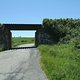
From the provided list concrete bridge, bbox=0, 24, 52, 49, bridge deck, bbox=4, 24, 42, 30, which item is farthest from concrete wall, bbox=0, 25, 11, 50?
bridge deck, bbox=4, 24, 42, 30

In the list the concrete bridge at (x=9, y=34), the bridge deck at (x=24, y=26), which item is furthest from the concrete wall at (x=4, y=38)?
the bridge deck at (x=24, y=26)

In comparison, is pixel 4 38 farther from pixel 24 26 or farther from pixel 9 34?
pixel 24 26

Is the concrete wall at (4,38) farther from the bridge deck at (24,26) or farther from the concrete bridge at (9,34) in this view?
the bridge deck at (24,26)

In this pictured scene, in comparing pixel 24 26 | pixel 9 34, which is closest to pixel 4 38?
pixel 9 34

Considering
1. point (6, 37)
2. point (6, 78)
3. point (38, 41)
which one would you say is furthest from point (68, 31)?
point (6, 78)

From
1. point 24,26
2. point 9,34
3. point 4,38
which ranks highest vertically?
point 24,26

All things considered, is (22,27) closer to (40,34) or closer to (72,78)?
(40,34)

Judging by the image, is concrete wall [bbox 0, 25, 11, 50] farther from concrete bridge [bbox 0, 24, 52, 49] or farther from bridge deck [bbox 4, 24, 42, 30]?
bridge deck [bbox 4, 24, 42, 30]

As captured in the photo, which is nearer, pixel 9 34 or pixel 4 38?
pixel 4 38

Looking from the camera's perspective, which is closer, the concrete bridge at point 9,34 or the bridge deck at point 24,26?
the concrete bridge at point 9,34

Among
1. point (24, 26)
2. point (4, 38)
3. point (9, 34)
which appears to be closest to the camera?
point (4, 38)

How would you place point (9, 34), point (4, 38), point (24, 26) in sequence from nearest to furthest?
point (4, 38) < point (9, 34) < point (24, 26)

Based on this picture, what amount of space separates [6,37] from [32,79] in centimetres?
3159

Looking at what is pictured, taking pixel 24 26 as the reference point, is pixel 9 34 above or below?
below
